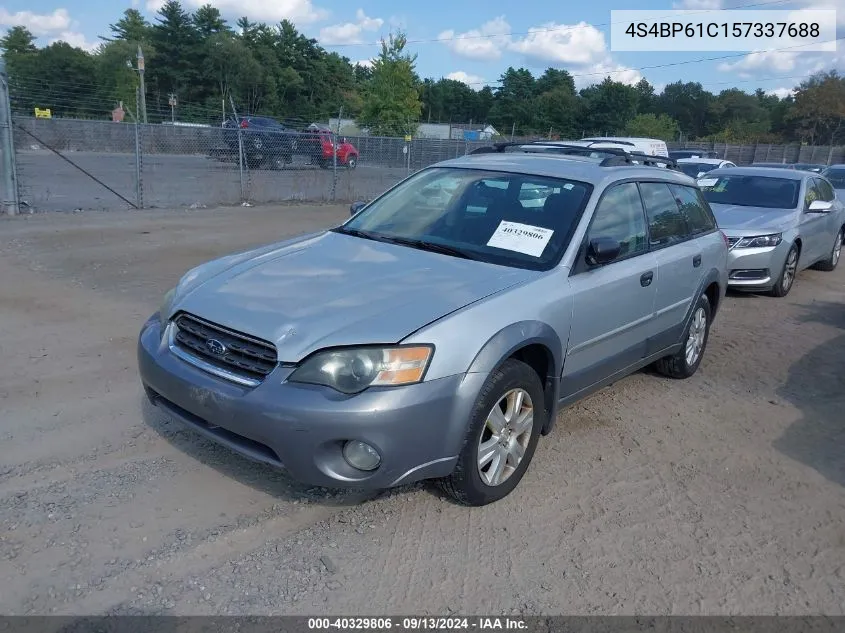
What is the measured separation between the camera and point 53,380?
4.90 meters

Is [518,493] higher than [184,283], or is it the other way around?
[184,283]

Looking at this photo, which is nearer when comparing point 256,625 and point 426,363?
point 256,625

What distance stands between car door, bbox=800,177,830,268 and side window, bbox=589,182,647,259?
18.9 ft

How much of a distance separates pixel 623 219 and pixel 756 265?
4940mm

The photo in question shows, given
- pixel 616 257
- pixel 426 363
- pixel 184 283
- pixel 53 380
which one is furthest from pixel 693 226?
pixel 53 380

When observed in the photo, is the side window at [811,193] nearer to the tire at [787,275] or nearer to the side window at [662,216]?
the tire at [787,275]

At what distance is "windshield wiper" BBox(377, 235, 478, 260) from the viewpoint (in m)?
4.03

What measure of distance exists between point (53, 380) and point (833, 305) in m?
8.60

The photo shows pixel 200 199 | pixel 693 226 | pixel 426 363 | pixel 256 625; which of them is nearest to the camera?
pixel 256 625

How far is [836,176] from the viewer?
16484mm

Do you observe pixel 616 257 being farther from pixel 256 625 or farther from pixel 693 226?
pixel 256 625

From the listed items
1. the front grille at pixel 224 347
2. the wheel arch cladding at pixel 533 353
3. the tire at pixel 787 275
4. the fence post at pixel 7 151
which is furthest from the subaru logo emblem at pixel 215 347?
the fence post at pixel 7 151

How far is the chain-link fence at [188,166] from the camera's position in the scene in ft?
46.1

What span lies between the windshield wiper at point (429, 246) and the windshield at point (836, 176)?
15141 millimetres
